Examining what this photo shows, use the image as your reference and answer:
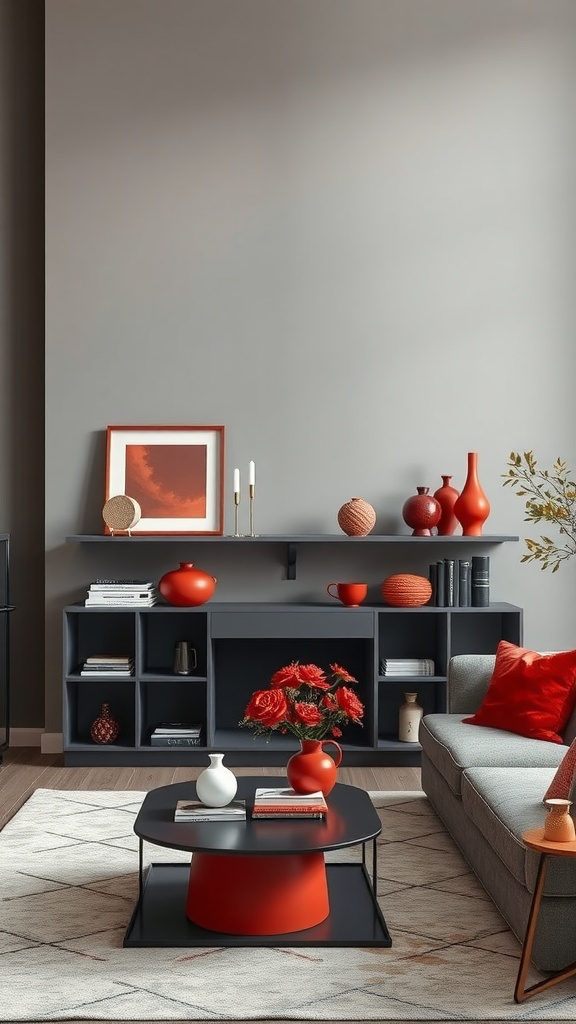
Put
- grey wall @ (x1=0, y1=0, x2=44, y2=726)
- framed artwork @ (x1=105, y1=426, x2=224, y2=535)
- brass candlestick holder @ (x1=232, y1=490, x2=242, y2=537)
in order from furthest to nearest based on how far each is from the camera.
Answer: grey wall @ (x1=0, y1=0, x2=44, y2=726) → framed artwork @ (x1=105, y1=426, x2=224, y2=535) → brass candlestick holder @ (x1=232, y1=490, x2=242, y2=537)

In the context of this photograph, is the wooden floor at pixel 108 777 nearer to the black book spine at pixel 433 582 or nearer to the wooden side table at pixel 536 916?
the black book spine at pixel 433 582

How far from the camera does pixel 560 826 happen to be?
9.46 ft

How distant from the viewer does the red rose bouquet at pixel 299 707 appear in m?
3.49

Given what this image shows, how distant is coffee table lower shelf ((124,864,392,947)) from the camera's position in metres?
3.35

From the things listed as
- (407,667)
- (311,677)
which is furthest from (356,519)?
(311,677)

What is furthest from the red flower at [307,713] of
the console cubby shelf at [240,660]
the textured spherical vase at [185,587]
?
the textured spherical vase at [185,587]

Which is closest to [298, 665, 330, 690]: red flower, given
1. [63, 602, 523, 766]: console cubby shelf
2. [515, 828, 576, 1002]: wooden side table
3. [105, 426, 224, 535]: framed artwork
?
[515, 828, 576, 1002]: wooden side table

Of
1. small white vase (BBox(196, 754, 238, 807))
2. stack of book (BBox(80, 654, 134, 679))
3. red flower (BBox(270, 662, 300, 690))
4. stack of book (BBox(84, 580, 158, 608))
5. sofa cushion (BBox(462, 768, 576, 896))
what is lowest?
sofa cushion (BBox(462, 768, 576, 896))

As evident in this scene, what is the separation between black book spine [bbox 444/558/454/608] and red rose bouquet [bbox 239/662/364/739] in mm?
2358

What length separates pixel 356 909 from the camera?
3.63 m

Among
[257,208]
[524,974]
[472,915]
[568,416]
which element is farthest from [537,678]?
[257,208]

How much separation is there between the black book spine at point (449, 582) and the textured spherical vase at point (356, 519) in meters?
0.45

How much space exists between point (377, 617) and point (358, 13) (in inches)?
129

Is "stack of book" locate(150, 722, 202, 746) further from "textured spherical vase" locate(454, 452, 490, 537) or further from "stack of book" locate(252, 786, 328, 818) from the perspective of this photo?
"stack of book" locate(252, 786, 328, 818)
